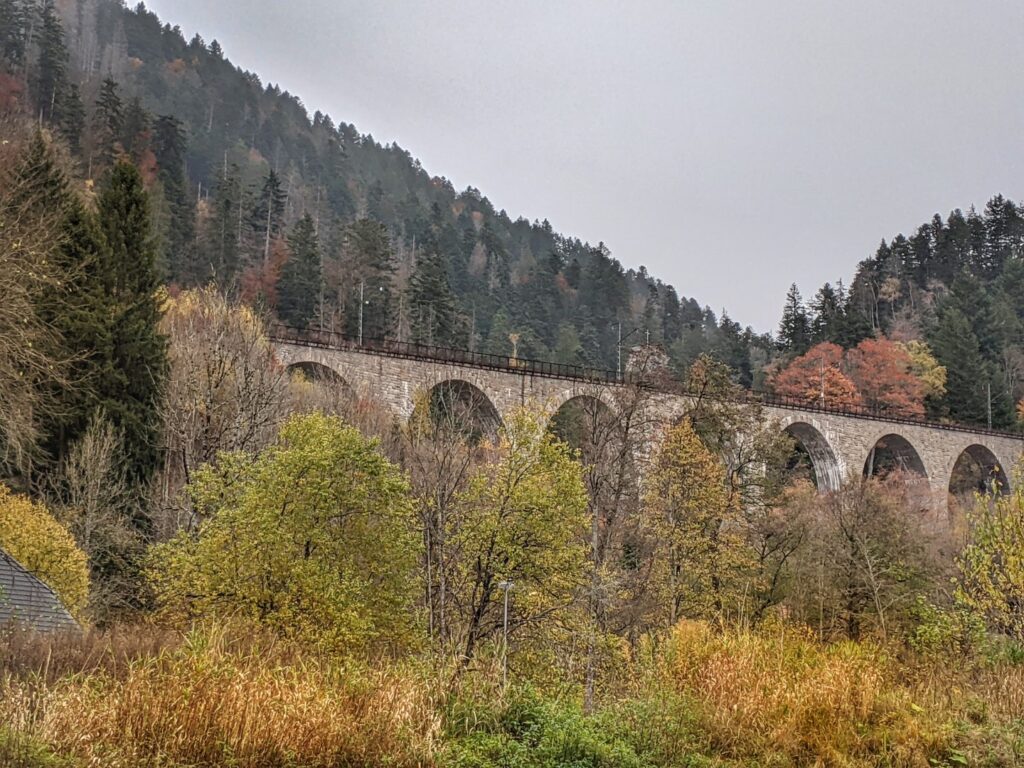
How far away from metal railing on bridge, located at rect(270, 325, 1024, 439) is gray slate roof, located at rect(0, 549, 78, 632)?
1377cm

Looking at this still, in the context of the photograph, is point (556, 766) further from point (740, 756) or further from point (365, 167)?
point (365, 167)

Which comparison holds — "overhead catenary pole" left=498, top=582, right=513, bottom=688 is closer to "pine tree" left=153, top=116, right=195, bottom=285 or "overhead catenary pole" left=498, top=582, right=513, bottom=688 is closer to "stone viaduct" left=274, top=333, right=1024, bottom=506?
"stone viaduct" left=274, top=333, right=1024, bottom=506

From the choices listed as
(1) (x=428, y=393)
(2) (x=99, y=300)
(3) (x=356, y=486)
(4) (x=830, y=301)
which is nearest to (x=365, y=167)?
(4) (x=830, y=301)

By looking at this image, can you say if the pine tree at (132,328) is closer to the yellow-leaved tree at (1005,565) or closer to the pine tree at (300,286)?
the yellow-leaved tree at (1005,565)

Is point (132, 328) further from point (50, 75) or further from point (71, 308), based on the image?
point (50, 75)

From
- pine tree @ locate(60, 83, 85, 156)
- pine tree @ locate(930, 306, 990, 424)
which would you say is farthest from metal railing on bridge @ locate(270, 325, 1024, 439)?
pine tree @ locate(60, 83, 85, 156)

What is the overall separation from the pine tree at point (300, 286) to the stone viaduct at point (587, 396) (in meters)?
10.7

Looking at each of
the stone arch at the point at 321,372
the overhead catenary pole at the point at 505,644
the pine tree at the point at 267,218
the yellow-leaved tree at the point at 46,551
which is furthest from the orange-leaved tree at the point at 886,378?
the yellow-leaved tree at the point at 46,551

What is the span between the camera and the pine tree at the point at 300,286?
43812mm

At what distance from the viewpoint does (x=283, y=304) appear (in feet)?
145

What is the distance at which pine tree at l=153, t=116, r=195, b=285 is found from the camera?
40062 millimetres

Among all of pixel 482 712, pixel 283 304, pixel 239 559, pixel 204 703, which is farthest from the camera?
pixel 283 304

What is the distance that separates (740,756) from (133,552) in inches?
599

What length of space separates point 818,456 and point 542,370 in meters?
19.5
